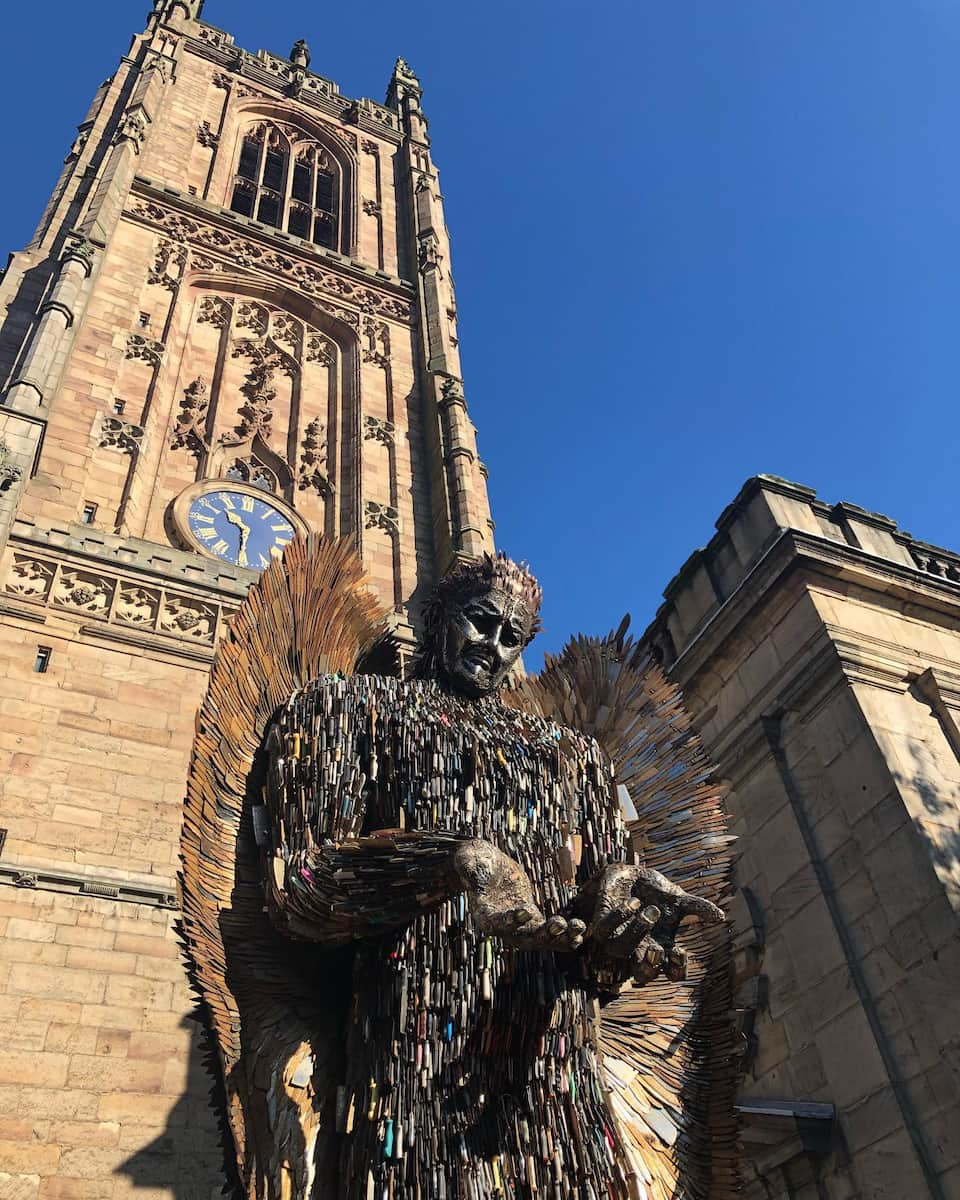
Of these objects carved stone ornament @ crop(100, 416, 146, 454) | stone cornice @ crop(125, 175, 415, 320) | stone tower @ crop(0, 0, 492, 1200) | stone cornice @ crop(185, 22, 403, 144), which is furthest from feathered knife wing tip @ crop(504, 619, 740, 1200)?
stone cornice @ crop(185, 22, 403, 144)

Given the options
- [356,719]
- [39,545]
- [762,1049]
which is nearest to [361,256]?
[39,545]

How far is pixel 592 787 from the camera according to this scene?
3.52 m

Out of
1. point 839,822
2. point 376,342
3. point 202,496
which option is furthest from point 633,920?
point 376,342

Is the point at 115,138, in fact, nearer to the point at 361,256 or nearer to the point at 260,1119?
the point at 361,256

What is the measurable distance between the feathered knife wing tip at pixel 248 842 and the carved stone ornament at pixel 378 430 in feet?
47.3

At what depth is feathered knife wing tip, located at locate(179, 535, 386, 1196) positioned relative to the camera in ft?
9.18

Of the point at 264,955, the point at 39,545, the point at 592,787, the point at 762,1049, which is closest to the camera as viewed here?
the point at 264,955

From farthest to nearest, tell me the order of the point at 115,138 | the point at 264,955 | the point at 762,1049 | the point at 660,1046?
the point at 115,138
the point at 762,1049
the point at 660,1046
the point at 264,955

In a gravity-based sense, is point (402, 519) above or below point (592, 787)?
above

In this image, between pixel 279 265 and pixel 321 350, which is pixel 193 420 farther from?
pixel 279 265

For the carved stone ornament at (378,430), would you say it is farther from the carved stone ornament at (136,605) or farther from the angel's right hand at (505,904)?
the angel's right hand at (505,904)

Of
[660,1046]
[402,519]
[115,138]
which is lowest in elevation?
[660,1046]

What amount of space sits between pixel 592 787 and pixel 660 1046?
87cm

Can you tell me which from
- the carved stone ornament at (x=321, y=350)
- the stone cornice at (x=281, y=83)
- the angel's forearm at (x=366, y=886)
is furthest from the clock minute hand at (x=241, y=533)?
the stone cornice at (x=281, y=83)
